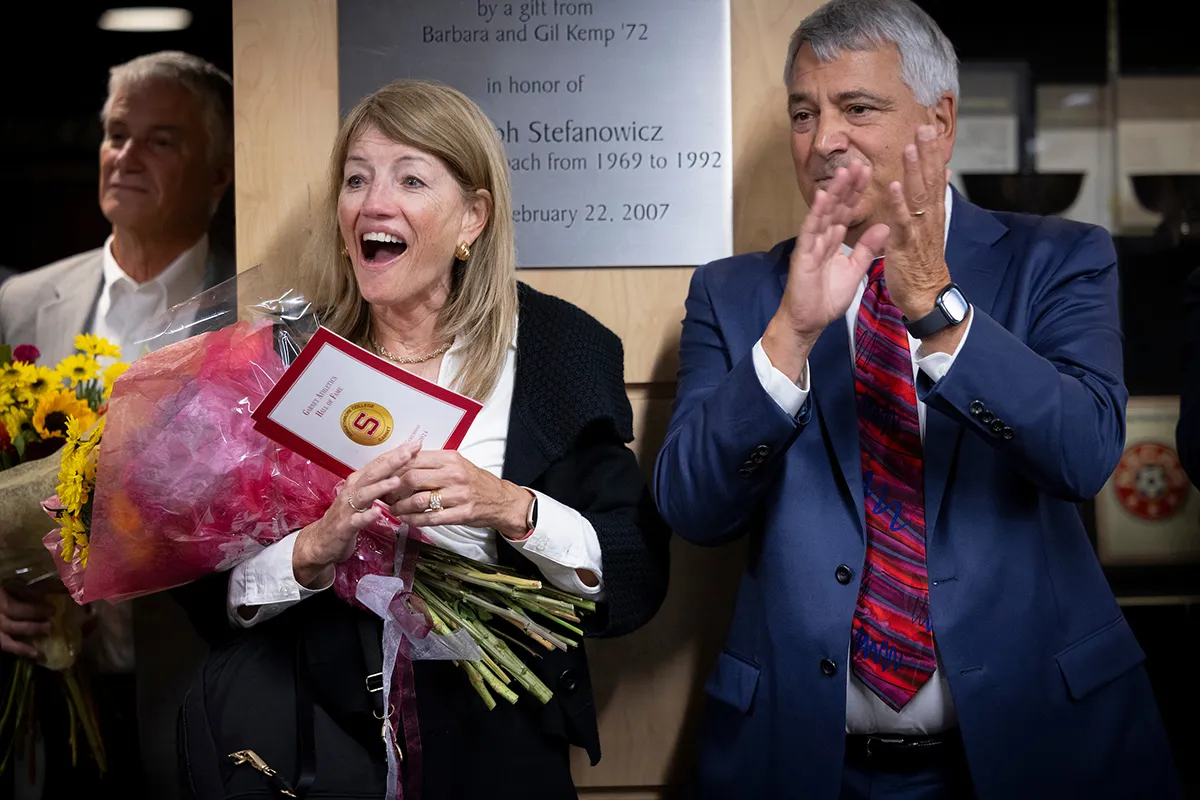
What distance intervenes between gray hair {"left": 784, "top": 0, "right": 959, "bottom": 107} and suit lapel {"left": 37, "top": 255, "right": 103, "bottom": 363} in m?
2.13

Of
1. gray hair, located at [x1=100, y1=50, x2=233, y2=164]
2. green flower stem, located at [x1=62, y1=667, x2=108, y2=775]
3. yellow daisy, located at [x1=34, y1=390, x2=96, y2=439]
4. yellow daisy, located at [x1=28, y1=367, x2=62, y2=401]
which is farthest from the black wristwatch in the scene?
gray hair, located at [x1=100, y1=50, x2=233, y2=164]

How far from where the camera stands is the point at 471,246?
2.00m

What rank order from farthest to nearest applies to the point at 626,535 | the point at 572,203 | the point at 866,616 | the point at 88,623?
the point at 88,623 < the point at 572,203 < the point at 626,535 < the point at 866,616

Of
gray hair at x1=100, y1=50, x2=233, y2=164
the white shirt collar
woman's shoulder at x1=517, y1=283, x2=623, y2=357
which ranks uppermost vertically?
gray hair at x1=100, y1=50, x2=233, y2=164

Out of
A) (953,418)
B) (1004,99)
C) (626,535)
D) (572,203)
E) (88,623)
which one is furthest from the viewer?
(1004,99)

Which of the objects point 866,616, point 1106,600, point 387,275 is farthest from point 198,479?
point 1106,600

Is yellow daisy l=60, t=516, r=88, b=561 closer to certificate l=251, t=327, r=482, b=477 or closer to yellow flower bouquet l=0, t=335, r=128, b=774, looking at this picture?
yellow flower bouquet l=0, t=335, r=128, b=774

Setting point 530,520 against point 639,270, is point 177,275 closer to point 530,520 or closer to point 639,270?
point 639,270

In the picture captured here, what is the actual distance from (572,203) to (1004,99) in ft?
4.78

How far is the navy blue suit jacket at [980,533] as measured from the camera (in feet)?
5.25

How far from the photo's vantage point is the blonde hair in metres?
1.89

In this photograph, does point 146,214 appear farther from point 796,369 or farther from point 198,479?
point 796,369

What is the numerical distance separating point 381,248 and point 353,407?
40cm

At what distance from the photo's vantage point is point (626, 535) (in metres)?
1.85
